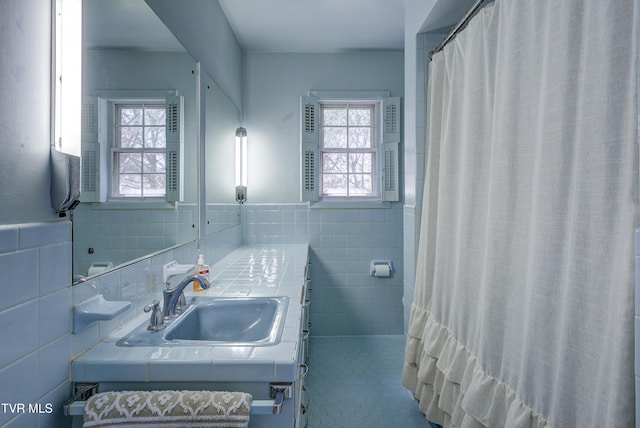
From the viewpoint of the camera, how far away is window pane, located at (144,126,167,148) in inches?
54.8

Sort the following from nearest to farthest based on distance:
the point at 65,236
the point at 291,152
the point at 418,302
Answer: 1. the point at 65,236
2. the point at 418,302
3. the point at 291,152

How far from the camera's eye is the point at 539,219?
1028 mm

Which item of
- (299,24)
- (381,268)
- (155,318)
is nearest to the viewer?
(155,318)

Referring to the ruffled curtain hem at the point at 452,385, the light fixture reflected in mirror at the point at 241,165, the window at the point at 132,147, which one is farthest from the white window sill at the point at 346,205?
the window at the point at 132,147

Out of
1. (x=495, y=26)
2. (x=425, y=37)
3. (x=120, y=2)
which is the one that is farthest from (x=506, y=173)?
(x=120, y=2)

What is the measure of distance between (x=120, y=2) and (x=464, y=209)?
5.02 ft

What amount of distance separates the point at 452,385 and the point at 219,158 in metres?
1.96

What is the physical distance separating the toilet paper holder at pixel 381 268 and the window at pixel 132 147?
202 cm

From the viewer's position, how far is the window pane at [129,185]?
4.02 ft

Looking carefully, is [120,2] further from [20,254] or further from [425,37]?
[425,37]

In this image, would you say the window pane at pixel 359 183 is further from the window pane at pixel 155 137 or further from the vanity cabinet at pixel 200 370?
the vanity cabinet at pixel 200 370

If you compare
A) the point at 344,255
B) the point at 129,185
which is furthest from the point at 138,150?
the point at 344,255

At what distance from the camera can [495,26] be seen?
1328 millimetres

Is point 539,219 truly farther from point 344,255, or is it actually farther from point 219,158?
point 344,255
